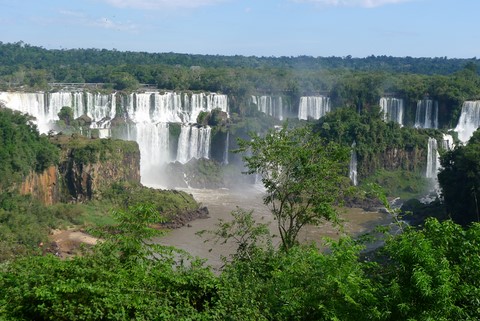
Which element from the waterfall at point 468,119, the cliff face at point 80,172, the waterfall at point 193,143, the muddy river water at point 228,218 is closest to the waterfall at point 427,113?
the waterfall at point 468,119

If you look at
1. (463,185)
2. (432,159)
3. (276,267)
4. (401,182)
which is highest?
(276,267)

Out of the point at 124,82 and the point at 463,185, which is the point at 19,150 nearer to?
the point at 463,185

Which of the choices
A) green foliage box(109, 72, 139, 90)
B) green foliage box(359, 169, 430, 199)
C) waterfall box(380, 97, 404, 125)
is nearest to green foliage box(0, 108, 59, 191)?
green foliage box(359, 169, 430, 199)

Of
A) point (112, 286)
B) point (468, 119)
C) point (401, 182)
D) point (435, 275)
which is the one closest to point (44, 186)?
point (401, 182)

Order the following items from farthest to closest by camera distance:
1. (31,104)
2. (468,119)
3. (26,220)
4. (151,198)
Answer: (468,119), (31,104), (151,198), (26,220)

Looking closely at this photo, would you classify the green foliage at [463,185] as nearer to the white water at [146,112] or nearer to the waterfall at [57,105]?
the white water at [146,112]

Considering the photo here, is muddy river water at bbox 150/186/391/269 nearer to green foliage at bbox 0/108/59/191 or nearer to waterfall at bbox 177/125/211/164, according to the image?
waterfall at bbox 177/125/211/164
